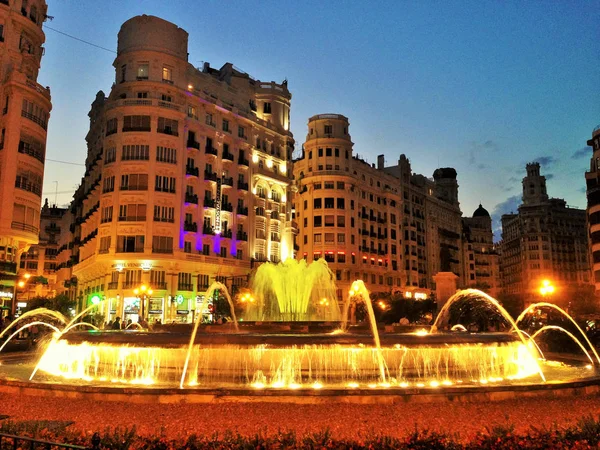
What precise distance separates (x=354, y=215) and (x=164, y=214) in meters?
36.1

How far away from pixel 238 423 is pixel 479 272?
14545 centimetres

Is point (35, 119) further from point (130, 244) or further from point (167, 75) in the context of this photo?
point (167, 75)

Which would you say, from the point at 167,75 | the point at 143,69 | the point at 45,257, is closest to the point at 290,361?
the point at 167,75

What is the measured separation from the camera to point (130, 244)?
194 ft

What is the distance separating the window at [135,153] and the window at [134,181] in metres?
1.75

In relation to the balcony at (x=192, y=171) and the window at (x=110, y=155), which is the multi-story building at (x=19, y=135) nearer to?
the window at (x=110, y=155)

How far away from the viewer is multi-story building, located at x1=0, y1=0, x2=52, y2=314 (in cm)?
4441

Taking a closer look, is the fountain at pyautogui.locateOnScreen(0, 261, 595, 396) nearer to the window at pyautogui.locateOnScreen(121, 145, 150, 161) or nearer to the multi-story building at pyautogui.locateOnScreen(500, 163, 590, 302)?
the window at pyautogui.locateOnScreen(121, 145, 150, 161)

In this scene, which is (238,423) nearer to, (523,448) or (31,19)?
(523,448)

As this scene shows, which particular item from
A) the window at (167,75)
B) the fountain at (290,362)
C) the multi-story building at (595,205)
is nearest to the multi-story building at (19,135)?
the window at (167,75)

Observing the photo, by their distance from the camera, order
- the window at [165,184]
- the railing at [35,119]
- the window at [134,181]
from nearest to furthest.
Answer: the railing at [35,119] → the window at [134,181] → the window at [165,184]

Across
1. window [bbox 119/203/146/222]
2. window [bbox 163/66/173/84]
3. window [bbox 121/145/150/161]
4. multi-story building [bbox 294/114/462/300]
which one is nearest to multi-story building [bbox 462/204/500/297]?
multi-story building [bbox 294/114/462/300]

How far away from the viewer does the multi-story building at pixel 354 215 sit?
3391 inches

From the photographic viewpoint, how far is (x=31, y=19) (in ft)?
160
